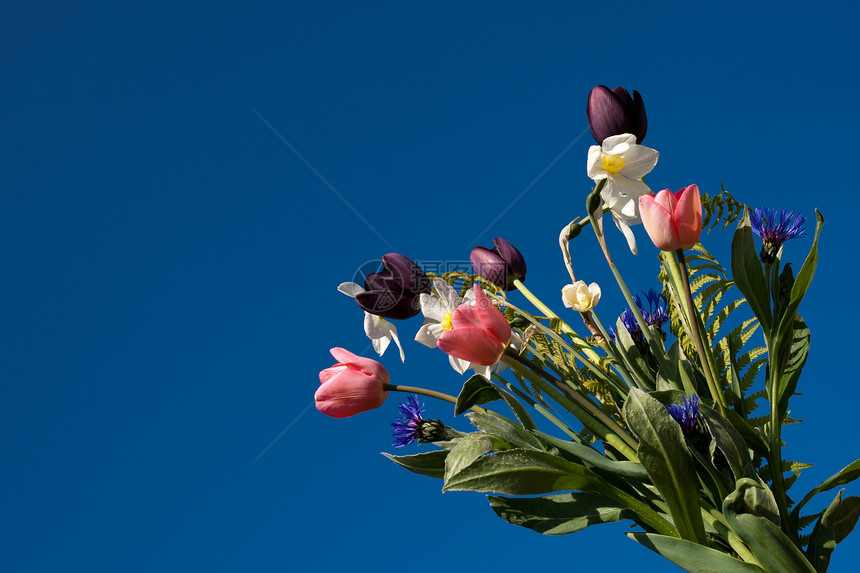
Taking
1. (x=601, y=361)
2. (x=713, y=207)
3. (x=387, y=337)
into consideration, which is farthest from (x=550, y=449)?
(x=713, y=207)

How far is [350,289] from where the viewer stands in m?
0.90

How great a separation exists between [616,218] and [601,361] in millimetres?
178

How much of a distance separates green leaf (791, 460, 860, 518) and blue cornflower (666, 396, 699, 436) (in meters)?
0.19

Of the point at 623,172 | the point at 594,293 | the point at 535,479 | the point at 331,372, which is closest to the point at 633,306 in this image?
the point at 594,293

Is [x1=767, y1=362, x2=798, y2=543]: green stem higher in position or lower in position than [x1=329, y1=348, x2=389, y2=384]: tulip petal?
higher

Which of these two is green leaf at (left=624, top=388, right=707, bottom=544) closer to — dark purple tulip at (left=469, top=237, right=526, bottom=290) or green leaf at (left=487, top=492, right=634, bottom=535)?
green leaf at (left=487, top=492, right=634, bottom=535)

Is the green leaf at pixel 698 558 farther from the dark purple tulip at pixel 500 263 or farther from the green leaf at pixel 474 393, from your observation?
the dark purple tulip at pixel 500 263

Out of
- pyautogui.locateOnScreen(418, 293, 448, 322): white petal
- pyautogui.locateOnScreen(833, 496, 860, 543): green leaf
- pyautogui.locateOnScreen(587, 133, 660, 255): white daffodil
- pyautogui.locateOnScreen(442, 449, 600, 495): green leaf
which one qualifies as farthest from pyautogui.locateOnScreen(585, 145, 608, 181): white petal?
pyautogui.locateOnScreen(833, 496, 860, 543): green leaf

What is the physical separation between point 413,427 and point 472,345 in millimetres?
188

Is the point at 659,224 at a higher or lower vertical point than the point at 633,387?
higher

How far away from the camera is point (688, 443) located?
0.73 m

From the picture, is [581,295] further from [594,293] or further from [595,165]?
[595,165]

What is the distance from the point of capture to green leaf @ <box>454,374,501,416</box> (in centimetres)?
79

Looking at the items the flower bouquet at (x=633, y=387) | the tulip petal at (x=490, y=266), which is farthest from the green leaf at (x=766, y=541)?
the tulip petal at (x=490, y=266)
